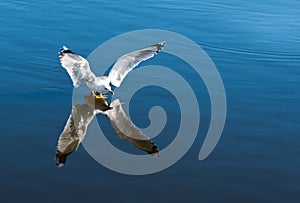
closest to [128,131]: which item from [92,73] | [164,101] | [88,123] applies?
[88,123]

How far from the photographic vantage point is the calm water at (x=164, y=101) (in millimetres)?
7070

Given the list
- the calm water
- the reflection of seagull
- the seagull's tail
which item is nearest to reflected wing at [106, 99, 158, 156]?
the reflection of seagull

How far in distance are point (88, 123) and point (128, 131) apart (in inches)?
26.7

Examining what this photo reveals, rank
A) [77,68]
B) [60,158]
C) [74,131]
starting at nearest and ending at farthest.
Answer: [60,158]
[74,131]
[77,68]

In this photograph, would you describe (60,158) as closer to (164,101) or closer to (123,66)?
(164,101)

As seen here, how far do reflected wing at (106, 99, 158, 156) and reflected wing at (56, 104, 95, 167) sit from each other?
1.15 feet

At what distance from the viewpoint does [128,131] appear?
335 inches

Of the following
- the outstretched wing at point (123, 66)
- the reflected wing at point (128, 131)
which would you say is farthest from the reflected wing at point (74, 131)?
the outstretched wing at point (123, 66)

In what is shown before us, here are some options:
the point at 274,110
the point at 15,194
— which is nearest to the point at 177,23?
the point at 274,110

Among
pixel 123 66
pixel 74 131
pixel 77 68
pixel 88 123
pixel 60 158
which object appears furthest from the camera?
pixel 123 66

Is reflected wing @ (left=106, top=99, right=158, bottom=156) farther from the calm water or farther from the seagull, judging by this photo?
the seagull

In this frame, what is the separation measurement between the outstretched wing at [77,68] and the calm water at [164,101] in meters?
0.34

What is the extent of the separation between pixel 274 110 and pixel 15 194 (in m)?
4.37

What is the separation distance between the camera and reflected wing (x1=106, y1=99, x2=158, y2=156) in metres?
8.09
